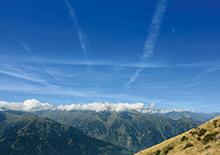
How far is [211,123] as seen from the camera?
319ft

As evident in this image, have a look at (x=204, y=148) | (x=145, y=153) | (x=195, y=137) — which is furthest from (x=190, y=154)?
(x=145, y=153)

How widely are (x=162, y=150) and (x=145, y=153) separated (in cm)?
1118

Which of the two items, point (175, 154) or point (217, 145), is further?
point (175, 154)

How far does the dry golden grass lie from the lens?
254ft

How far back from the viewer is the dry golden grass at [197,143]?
77331 mm

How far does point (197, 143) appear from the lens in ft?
281

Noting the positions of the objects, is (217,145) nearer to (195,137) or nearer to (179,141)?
(195,137)

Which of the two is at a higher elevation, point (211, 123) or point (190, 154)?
point (211, 123)

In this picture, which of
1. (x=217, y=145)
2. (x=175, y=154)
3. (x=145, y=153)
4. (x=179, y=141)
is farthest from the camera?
(x=145, y=153)

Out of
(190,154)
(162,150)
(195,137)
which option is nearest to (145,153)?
(162,150)

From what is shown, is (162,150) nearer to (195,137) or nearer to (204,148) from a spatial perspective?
(195,137)

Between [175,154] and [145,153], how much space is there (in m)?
23.2

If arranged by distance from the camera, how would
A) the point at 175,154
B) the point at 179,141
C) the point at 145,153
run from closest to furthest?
the point at 175,154 < the point at 179,141 < the point at 145,153

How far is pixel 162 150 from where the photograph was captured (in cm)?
9794
